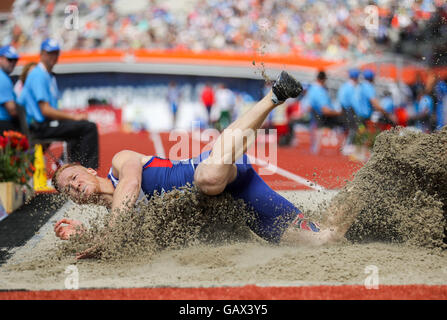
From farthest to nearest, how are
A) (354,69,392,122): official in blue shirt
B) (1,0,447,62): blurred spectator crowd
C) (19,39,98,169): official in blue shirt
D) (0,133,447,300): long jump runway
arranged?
1. (1,0,447,62): blurred spectator crowd
2. (354,69,392,122): official in blue shirt
3. (19,39,98,169): official in blue shirt
4. (0,133,447,300): long jump runway

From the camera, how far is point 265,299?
125 inches

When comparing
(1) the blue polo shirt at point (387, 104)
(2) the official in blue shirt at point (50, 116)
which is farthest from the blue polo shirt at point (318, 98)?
(2) the official in blue shirt at point (50, 116)

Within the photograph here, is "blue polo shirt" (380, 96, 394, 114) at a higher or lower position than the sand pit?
lower

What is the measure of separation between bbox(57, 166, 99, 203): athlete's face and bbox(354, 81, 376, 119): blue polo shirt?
30.3 ft

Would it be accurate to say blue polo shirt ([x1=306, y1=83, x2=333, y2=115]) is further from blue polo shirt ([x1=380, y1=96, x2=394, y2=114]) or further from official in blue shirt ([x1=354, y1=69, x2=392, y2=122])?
blue polo shirt ([x1=380, y1=96, x2=394, y2=114])

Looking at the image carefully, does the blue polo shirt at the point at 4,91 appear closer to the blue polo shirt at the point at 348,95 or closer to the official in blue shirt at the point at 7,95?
the official in blue shirt at the point at 7,95

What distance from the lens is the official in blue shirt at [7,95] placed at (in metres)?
7.82

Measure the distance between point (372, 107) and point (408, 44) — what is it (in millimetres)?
5889

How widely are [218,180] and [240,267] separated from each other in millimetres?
601

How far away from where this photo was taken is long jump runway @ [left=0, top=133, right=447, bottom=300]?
10.9 ft

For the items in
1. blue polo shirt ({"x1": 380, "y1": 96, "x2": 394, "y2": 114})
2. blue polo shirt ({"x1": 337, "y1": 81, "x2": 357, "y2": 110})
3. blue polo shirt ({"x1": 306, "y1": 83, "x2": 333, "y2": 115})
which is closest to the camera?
blue polo shirt ({"x1": 337, "y1": 81, "x2": 357, "y2": 110})

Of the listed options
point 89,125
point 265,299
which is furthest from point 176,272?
point 89,125

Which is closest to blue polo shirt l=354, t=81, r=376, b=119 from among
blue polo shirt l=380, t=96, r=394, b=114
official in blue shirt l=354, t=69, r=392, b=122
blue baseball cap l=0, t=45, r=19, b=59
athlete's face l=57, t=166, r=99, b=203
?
official in blue shirt l=354, t=69, r=392, b=122

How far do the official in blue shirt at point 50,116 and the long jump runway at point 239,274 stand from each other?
3286mm
